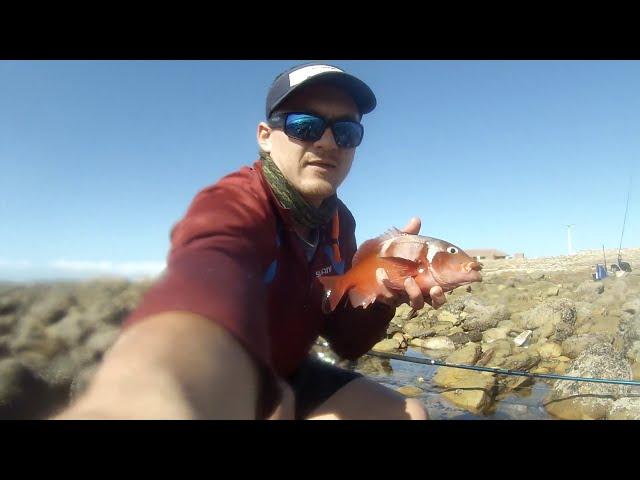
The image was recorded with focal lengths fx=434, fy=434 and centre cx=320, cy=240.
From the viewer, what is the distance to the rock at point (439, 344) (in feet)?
28.1

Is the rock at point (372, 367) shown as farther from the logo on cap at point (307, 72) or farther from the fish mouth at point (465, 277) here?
the logo on cap at point (307, 72)

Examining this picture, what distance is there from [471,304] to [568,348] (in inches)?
132

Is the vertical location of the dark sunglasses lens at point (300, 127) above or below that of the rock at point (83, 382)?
above

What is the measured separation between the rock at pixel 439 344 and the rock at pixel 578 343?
1953mm

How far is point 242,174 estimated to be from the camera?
2.13m

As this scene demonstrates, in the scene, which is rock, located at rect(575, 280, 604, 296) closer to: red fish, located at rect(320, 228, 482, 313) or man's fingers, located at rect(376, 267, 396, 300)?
red fish, located at rect(320, 228, 482, 313)

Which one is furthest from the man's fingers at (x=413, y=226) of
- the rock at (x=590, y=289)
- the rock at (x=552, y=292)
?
the rock at (x=552, y=292)

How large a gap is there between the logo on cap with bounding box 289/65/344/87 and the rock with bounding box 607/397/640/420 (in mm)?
4618

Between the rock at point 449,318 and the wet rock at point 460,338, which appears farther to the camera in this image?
the rock at point 449,318

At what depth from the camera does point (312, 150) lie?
224 cm

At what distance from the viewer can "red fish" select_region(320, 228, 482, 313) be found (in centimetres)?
247

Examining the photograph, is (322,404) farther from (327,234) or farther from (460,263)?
(460,263)

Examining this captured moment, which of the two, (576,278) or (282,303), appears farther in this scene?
(576,278)
